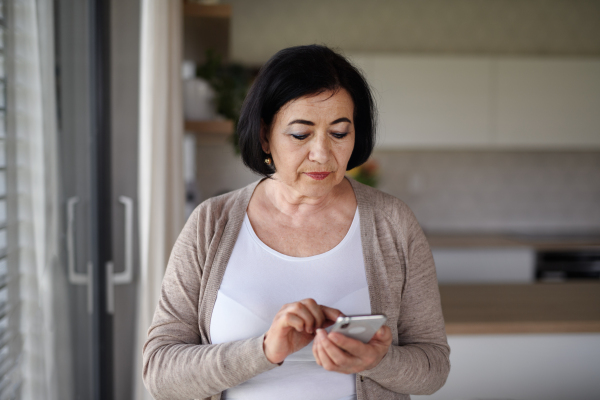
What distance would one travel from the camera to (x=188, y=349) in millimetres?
905

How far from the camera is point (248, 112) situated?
969 mm

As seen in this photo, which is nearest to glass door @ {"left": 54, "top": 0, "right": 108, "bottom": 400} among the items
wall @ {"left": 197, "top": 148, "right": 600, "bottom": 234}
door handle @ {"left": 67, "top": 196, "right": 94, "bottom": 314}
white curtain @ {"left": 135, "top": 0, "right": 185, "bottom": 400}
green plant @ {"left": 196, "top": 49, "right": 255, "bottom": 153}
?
door handle @ {"left": 67, "top": 196, "right": 94, "bottom": 314}

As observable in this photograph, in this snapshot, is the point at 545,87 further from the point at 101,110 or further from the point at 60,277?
the point at 60,277

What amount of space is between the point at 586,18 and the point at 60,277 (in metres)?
4.23

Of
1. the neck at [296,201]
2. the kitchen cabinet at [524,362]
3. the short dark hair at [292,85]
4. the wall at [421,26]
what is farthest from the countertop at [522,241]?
the short dark hair at [292,85]

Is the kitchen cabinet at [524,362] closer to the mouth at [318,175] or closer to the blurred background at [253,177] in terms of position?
the blurred background at [253,177]

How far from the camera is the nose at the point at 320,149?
2.99 feet

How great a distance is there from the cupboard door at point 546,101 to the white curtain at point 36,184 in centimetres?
307

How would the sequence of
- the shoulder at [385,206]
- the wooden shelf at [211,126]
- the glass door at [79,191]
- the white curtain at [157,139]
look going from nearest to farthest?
the shoulder at [385,206] < the glass door at [79,191] < the white curtain at [157,139] < the wooden shelf at [211,126]

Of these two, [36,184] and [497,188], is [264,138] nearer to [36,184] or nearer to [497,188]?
→ [36,184]

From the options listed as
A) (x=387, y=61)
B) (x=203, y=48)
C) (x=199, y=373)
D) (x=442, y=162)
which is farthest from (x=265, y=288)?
(x=442, y=162)

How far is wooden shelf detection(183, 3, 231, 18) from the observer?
1.94 meters

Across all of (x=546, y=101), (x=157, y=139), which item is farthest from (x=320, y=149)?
(x=546, y=101)

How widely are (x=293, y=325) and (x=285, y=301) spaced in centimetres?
19
